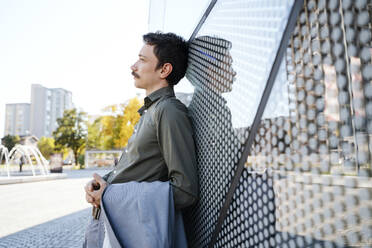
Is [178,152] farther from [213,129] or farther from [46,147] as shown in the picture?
[46,147]

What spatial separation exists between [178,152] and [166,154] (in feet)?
0.24

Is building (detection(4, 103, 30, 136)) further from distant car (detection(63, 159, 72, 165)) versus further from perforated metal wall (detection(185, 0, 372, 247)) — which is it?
perforated metal wall (detection(185, 0, 372, 247))

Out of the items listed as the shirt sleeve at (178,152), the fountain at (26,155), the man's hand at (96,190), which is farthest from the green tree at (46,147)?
the shirt sleeve at (178,152)

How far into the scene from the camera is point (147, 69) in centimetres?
177

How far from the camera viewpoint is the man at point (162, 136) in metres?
1.21

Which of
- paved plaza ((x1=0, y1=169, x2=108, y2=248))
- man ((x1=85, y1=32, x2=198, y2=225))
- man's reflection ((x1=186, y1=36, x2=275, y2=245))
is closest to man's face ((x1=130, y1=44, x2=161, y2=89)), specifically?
man ((x1=85, y1=32, x2=198, y2=225))

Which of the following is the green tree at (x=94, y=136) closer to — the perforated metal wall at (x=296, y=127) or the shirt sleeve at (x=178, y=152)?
the shirt sleeve at (x=178, y=152)

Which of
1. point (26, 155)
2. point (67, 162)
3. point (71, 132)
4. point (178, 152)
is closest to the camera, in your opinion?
point (178, 152)

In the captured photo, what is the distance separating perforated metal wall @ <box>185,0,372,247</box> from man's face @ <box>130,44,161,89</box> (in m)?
0.78

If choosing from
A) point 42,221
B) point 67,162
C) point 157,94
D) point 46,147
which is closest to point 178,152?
point 157,94

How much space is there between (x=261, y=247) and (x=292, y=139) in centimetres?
33

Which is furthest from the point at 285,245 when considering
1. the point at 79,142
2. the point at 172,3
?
the point at 79,142

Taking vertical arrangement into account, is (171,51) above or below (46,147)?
above

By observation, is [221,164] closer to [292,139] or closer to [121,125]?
[292,139]
